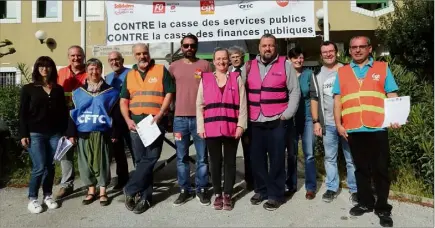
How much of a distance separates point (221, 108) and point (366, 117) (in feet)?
4.72

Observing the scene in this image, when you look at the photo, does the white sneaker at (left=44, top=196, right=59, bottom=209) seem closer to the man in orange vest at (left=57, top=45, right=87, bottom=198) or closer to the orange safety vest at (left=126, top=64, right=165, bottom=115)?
the man in orange vest at (left=57, top=45, right=87, bottom=198)

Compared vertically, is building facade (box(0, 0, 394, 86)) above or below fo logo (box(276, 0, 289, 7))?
above

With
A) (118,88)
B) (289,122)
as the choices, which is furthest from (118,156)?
(289,122)

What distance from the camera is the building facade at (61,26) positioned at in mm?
14039

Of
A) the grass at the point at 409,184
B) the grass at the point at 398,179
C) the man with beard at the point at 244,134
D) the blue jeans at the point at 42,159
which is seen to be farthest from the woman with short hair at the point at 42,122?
the grass at the point at 409,184

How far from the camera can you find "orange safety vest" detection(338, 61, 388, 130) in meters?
3.64

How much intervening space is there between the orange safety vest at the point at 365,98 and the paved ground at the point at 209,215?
985 mm

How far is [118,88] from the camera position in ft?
16.1

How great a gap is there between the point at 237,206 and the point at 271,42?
73.4 inches

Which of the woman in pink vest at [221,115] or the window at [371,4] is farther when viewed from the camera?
the window at [371,4]

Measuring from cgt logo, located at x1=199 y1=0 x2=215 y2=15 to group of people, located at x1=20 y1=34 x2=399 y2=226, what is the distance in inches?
114

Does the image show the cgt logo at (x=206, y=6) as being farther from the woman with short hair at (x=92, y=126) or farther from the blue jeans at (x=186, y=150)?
the blue jeans at (x=186, y=150)

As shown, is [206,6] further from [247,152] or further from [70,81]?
[247,152]

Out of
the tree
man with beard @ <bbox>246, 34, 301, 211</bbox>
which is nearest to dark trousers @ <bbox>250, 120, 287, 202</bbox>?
man with beard @ <bbox>246, 34, 301, 211</bbox>
